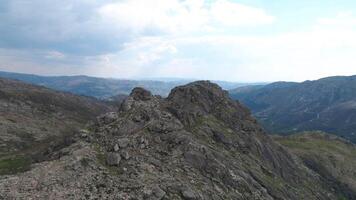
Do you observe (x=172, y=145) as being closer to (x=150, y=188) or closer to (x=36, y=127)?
(x=150, y=188)

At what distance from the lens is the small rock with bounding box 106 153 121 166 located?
54.7 metres

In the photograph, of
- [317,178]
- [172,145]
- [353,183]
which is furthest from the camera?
[353,183]

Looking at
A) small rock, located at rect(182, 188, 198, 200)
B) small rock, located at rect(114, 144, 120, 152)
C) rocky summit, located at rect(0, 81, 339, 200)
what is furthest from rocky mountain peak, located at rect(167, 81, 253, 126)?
small rock, located at rect(182, 188, 198, 200)

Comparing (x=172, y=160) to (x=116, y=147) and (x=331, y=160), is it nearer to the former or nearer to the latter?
(x=116, y=147)

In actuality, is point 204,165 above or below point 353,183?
above

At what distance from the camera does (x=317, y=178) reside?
102m

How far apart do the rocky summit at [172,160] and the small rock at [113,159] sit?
125 millimetres

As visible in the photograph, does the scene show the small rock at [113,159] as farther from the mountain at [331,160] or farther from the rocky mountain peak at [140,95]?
the mountain at [331,160]

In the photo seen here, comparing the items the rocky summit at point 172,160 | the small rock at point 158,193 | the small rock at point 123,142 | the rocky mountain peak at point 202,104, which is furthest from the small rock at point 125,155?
the rocky mountain peak at point 202,104

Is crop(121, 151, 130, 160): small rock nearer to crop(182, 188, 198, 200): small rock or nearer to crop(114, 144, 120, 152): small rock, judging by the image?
crop(114, 144, 120, 152): small rock

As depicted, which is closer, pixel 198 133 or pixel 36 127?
pixel 198 133

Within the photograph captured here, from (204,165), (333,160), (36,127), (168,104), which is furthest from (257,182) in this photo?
(36,127)

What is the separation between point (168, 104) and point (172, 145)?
1804 centimetres

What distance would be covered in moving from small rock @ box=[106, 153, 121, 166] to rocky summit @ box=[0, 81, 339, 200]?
0.12 metres
